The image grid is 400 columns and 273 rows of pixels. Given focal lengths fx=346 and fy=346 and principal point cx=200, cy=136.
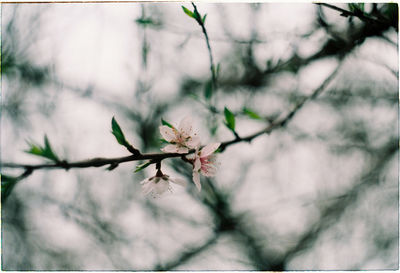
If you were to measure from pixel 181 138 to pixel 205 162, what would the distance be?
9cm

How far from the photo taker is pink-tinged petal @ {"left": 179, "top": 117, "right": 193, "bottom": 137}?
90 cm

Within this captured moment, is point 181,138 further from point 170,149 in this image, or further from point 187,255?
point 187,255

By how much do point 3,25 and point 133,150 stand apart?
61.8 inches

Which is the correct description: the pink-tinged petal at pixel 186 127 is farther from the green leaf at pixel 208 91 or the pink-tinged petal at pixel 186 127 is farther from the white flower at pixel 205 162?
the green leaf at pixel 208 91

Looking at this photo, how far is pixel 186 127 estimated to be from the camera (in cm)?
93

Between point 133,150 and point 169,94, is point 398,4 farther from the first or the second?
point 169,94

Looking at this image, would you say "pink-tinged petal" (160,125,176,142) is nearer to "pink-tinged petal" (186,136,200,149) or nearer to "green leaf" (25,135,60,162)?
"pink-tinged petal" (186,136,200,149)

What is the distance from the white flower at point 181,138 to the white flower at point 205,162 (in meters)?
0.03

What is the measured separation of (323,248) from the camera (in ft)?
6.45

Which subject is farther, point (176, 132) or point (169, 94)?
point (169, 94)

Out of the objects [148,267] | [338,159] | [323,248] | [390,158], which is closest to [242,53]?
[338,159]

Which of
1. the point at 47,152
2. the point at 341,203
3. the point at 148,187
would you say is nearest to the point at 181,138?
the point at 148,187

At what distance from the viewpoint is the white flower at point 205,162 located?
817mm

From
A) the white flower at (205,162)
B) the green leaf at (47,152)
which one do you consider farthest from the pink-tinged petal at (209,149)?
the green leaf at (47,152)
